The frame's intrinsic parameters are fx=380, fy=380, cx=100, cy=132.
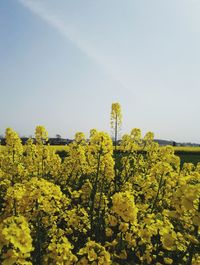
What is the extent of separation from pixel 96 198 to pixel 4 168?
155 inches

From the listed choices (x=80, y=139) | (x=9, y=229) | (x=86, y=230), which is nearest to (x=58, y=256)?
(x=9, y=229)

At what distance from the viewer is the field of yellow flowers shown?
5016mm

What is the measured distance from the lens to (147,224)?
6.54 metres

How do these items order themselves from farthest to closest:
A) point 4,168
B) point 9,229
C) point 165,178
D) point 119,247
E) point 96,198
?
point 4,168, point 96,198, point 165,178, point 119,247, point 9,229

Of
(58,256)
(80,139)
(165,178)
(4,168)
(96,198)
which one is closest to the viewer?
(58,256)

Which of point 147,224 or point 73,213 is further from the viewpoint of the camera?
point 73,213

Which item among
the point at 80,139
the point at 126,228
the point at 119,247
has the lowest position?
the point at 119,247

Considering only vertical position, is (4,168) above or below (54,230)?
above

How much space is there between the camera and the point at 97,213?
29.3 feet

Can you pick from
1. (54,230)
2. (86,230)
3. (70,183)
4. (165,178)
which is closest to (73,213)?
(86,230)

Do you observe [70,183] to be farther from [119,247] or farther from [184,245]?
[184,245]

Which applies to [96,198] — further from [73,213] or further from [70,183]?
[70,183]

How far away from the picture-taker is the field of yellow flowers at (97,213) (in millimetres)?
5016

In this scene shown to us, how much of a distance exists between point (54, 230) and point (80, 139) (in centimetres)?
653
